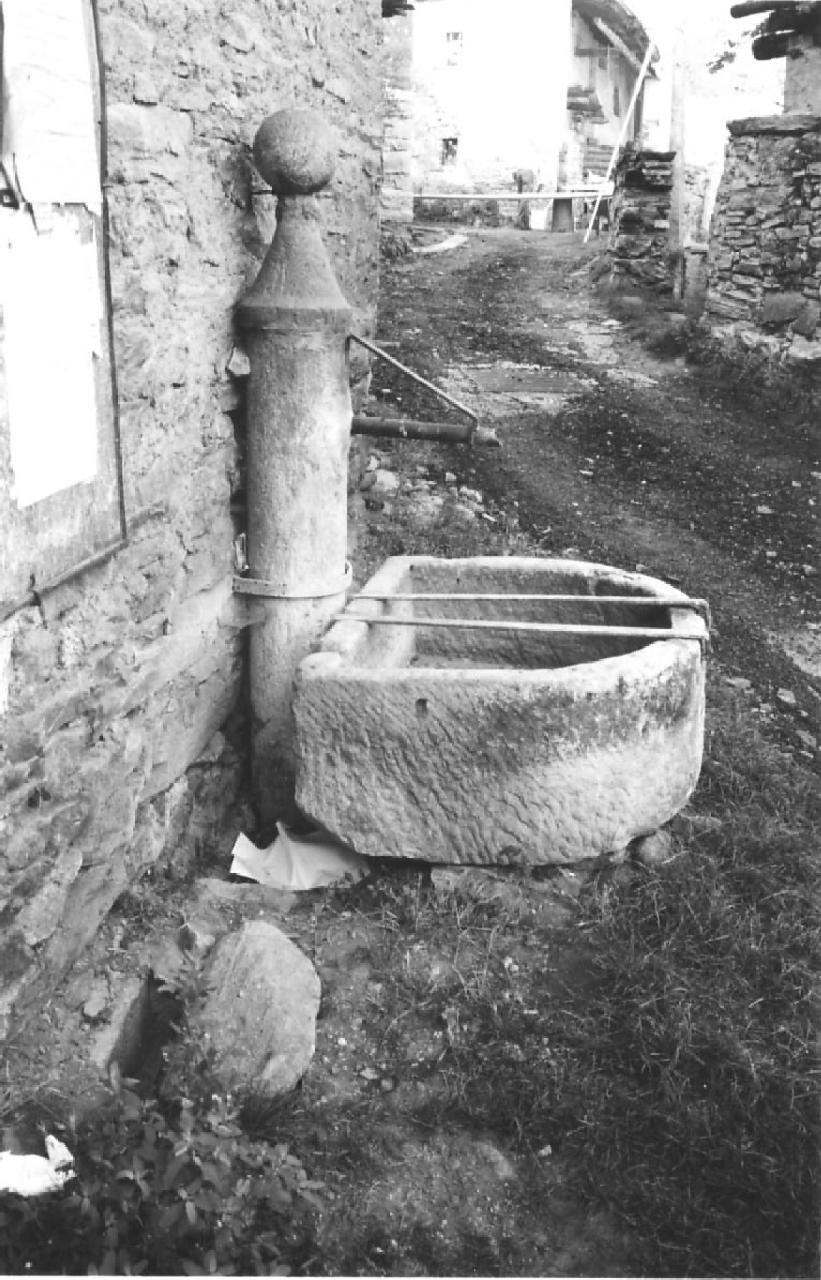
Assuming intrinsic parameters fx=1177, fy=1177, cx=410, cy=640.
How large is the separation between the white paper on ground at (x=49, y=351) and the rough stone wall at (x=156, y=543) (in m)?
0.22

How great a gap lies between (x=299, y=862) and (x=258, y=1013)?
0.82 m

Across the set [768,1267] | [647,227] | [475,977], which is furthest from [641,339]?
[768,1267]

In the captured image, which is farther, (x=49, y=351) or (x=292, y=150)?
(x=292, y=150)

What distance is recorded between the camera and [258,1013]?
262 cm

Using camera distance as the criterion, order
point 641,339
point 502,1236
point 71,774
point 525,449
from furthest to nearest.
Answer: point 641,339 → point 525,449 → point 71,774 → point 502,1236

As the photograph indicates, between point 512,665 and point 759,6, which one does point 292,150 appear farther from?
point 759,6

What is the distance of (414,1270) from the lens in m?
2.35

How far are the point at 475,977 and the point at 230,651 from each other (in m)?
1.30

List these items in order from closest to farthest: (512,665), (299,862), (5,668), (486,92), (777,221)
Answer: (5,668) < (299,862) < (512,665) < (777,221) < (486,92)

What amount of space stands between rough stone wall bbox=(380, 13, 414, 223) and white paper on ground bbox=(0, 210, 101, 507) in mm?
12120

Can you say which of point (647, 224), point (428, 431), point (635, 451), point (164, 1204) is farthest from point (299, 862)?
point (647, 224)

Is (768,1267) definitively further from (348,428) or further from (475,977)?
(348,428)

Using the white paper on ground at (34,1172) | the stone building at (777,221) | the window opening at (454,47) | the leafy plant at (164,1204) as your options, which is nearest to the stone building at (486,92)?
the window opening at (454,47)

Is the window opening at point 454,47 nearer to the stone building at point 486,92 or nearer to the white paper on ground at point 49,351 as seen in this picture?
the stone building at point 486,92
